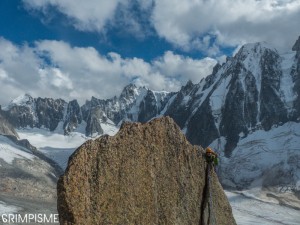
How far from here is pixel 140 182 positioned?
19.6 meters

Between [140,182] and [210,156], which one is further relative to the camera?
[210,156]

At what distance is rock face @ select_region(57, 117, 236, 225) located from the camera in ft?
55.9

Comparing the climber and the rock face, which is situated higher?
the climber

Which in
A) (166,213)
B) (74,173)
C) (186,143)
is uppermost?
(186,143)

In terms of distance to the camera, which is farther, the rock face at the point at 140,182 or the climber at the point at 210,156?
the climber at the point at 210,156

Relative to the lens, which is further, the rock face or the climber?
the climber

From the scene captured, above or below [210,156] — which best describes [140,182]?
below

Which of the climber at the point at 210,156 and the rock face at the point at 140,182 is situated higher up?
the climber at the point at 210,156

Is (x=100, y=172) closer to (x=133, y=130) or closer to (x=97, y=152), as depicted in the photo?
(x=97, y=152)

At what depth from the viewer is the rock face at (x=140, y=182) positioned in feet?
55.9

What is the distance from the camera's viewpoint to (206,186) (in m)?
23.2

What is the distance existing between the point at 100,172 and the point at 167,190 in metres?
4.17

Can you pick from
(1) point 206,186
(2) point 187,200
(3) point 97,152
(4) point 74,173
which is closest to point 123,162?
(3) point 97,152

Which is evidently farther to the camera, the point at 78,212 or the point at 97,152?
the point at 97,152
